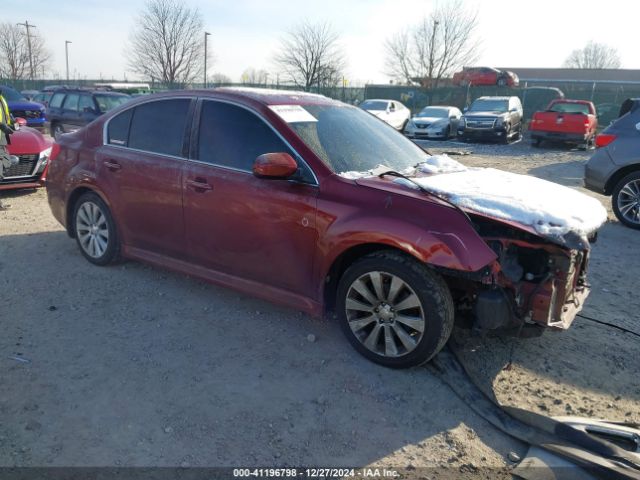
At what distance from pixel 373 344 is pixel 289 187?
1.25 m

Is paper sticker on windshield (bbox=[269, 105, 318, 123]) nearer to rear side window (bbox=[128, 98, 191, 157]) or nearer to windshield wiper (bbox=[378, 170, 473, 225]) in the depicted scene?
windshield wiper (bbox=[378, 170, 473, 225])

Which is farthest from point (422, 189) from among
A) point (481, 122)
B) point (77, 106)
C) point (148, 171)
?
point (481, 122)

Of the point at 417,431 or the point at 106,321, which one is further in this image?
the point at 106,321

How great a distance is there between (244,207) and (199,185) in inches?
20.2

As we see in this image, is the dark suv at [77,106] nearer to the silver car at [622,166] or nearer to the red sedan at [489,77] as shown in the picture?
the silver car at [622,166]

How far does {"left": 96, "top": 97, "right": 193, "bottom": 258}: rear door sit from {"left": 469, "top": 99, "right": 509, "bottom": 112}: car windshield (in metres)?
18.4

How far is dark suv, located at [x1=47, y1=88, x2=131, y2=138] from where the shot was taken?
1545 cm

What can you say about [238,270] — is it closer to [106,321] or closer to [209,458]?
[106,321]

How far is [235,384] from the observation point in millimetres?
3279

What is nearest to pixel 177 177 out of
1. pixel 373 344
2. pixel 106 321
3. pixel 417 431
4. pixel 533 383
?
pixel 106 321

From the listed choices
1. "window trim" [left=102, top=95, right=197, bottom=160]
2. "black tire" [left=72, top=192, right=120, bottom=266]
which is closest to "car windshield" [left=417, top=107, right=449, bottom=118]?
"window trim" [left=102, top=95, right=197, bottom=160]

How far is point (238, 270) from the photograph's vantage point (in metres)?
4.02

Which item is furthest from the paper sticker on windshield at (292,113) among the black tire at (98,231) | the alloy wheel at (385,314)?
the black tire at (98,231)

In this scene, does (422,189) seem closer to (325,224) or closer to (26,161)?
(325,224)
